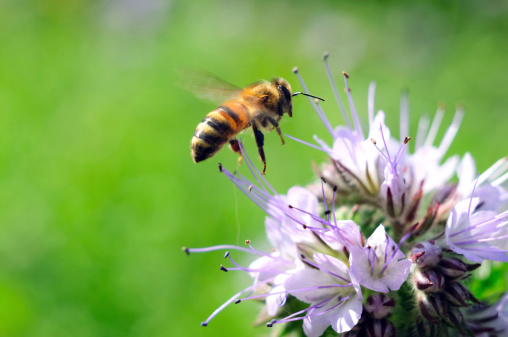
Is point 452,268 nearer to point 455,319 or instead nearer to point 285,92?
point 455,319

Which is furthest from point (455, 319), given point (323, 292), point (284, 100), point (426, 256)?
point (284, 100)

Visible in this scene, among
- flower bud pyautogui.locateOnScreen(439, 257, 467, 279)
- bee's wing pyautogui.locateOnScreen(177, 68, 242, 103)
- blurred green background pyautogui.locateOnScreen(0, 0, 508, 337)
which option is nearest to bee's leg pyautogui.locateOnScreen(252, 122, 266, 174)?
bee's wing pyautogui.locateOnScreen(177, 68, 242, 103)

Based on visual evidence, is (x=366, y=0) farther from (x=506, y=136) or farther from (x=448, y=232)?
(x=448, y=232)

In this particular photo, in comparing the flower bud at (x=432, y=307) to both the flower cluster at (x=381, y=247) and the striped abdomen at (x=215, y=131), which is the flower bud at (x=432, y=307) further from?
the striped abdomen at (x=215, y=131)

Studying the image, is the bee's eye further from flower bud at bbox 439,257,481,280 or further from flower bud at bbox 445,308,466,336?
flower bud at bbox 445,308,466,336

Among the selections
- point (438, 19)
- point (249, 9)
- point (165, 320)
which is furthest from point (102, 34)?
point (165, 320)

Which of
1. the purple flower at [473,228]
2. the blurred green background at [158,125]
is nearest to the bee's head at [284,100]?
the blurred green background at [158,125]
